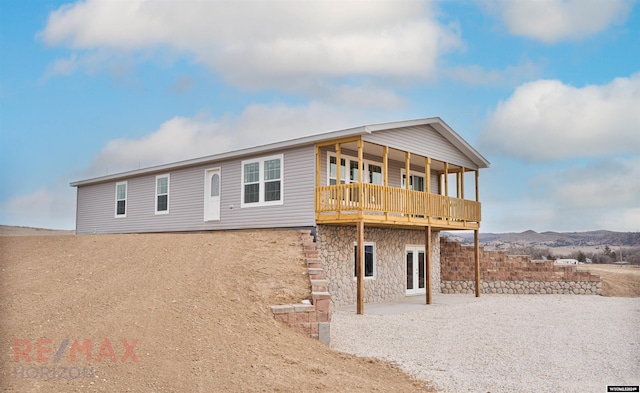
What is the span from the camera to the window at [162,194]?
67.6 ft

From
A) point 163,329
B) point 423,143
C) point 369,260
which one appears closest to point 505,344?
point 163,329

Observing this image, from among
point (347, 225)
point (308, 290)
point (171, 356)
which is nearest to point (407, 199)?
point (347, 225)

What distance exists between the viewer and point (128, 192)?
22.5m

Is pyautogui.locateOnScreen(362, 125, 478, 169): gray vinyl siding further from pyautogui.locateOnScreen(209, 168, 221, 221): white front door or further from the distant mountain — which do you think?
the distant mountain

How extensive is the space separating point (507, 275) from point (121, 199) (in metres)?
16.5

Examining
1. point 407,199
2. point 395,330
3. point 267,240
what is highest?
point 407,199

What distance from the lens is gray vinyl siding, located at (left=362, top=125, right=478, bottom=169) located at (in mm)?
15802

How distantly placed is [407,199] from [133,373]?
10942 millimetres

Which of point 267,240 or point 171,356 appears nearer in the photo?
point 171,356

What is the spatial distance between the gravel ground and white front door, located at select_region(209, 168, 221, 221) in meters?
6.44

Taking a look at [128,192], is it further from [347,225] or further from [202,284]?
[202,284]

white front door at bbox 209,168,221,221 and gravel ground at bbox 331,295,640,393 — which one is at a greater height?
white front door at bbox 209,168,221,221

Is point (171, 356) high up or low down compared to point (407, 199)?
down

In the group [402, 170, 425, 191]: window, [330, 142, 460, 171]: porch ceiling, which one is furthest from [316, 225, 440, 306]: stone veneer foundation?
[330, 142, 460, 171]: porch ceiling
